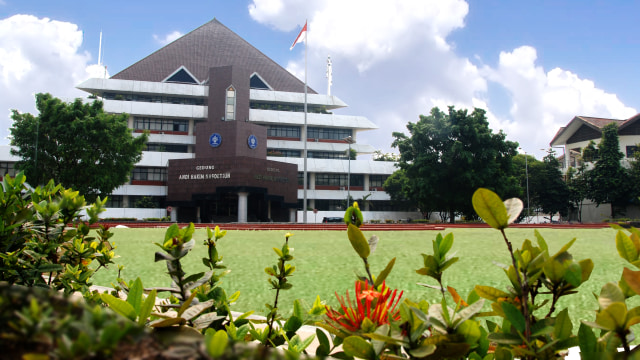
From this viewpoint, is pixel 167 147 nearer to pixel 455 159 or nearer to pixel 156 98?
pixel 156 98

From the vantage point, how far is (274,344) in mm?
1222

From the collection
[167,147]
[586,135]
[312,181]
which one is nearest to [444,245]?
[312,181]

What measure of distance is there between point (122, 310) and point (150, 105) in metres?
40.8

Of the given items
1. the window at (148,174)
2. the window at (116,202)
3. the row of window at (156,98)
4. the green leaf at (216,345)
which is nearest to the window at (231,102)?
the row of window at (156,98)

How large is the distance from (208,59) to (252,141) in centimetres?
2002

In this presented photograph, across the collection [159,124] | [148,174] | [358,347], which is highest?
[159,124]

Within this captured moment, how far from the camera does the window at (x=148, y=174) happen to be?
3616 centimetres

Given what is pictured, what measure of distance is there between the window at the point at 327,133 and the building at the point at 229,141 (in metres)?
0.10

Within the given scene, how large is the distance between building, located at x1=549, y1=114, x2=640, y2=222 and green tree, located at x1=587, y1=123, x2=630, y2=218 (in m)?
2.07

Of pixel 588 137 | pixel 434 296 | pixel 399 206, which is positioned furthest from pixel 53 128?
pixel 588 137

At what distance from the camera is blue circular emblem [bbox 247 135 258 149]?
31531mm

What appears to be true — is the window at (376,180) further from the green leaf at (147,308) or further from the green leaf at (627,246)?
the green leaf at (147,308)

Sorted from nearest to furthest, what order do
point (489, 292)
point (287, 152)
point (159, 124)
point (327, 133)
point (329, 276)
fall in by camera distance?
point (489, 292), point (329, 276), point (159, 124), point (287, 152), point (327, 133)

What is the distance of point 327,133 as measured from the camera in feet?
140
